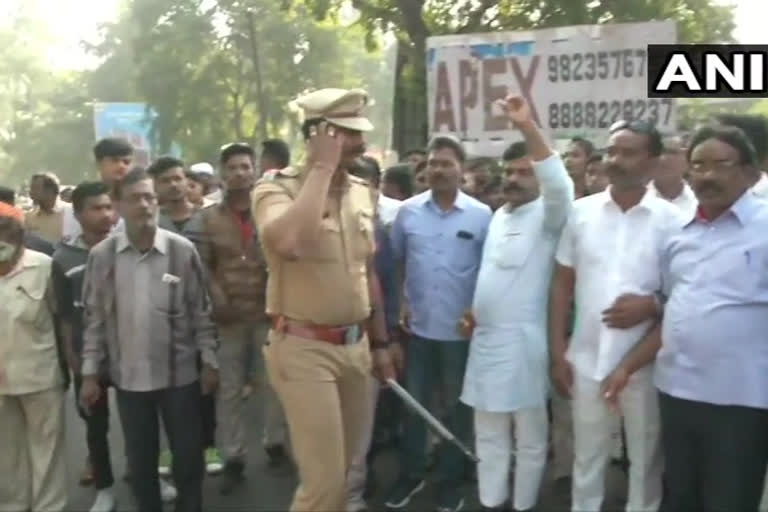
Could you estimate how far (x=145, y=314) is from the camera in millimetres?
4633

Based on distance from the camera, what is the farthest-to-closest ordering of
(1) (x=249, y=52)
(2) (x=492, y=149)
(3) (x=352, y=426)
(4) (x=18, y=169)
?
(4) (x=18, y=169) < (1) (x=249, y=52) < (2) (x=492, y=149) < (3) (x=352, y=426)

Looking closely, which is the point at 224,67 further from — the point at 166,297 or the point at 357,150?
the point at 357,150

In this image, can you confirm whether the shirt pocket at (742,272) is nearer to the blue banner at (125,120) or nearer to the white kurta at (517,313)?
the white kurta at (517,313)

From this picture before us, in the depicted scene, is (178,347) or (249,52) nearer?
(178,347)

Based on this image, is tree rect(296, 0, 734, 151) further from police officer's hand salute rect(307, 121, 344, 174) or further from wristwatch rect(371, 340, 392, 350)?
police officer's hand salute rect(307, 121, 344, 174)

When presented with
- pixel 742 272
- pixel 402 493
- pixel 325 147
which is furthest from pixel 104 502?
pixel 742 272

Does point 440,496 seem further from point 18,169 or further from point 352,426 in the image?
point 18,169

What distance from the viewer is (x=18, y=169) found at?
56.7 meters

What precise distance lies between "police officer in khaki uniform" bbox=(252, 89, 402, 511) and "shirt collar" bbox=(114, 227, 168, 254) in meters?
0.95

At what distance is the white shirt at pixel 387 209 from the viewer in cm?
605

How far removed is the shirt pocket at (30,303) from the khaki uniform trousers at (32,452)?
1.17 ft

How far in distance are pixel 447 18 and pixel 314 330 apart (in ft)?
33.9

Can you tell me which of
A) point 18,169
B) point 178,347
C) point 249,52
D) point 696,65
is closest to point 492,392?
point 178,347

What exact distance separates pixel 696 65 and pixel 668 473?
228 centimetres
